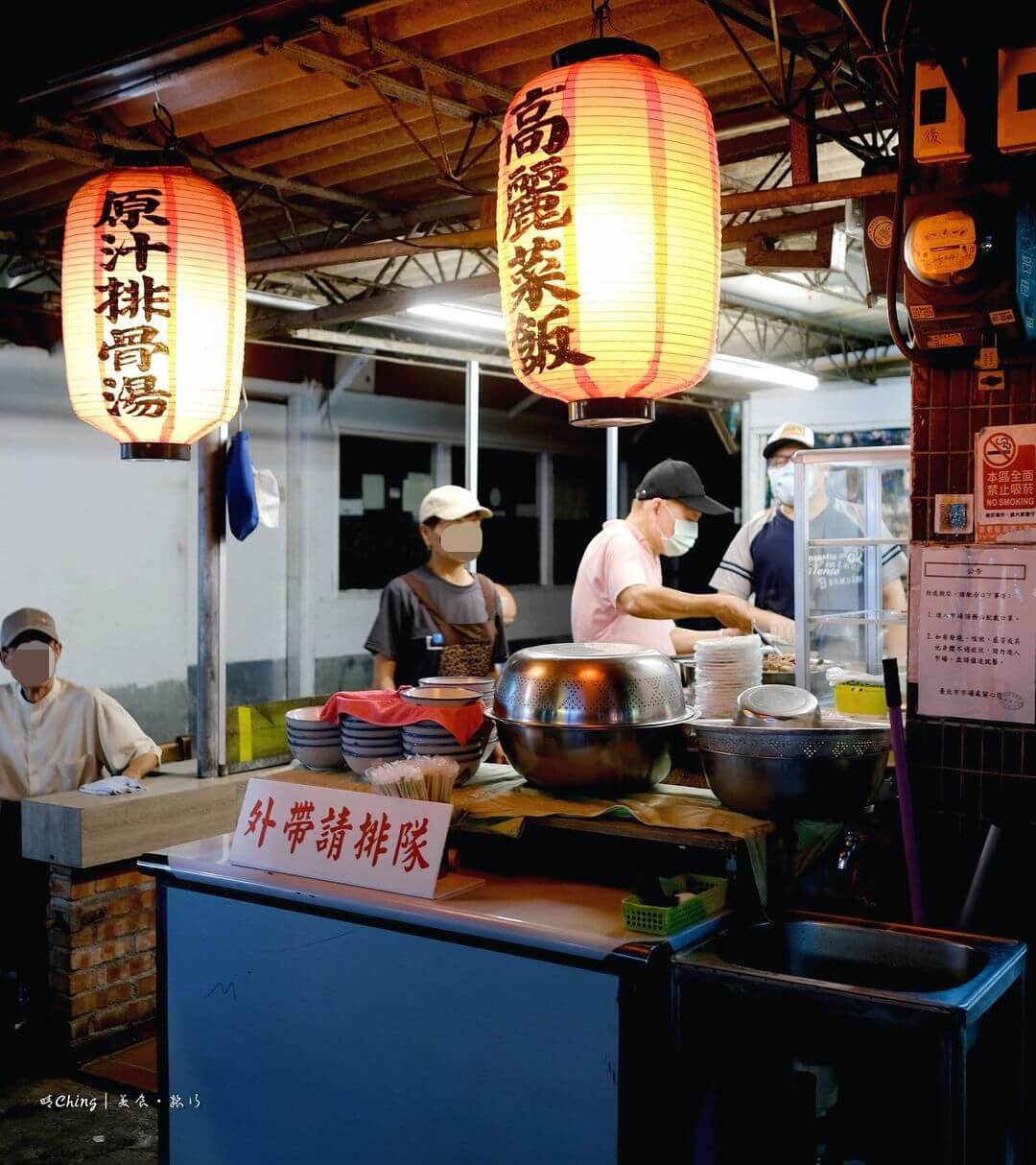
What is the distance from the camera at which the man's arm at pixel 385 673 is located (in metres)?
6.23

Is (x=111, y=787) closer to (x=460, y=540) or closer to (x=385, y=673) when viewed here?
(x=385, y=673)

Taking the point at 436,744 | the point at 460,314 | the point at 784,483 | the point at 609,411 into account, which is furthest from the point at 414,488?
the point at 609,411

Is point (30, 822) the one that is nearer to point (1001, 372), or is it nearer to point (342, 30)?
point (342, 30)

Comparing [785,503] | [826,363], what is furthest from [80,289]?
[826,363]

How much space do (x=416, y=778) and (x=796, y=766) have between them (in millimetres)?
1104

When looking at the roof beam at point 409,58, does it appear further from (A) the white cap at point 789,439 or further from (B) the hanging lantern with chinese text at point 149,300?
(A) the white cap at point 789,439

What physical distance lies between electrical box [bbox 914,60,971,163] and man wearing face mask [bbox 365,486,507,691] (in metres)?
3.46

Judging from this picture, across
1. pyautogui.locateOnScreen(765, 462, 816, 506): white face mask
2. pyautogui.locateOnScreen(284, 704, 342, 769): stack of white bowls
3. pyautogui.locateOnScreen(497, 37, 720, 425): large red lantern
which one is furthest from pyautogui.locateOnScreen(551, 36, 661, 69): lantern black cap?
pyautogui.locateOnScreen(765, 462, 816, 506): white face mask

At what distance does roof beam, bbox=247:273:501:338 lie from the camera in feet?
23.7

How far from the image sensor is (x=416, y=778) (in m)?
3.51

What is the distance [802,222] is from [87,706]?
14.7 feet

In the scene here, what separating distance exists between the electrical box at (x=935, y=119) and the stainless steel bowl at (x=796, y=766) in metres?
1.63

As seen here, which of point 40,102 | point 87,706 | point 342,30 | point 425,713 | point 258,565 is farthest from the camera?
point 258,565

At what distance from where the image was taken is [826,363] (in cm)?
1422
